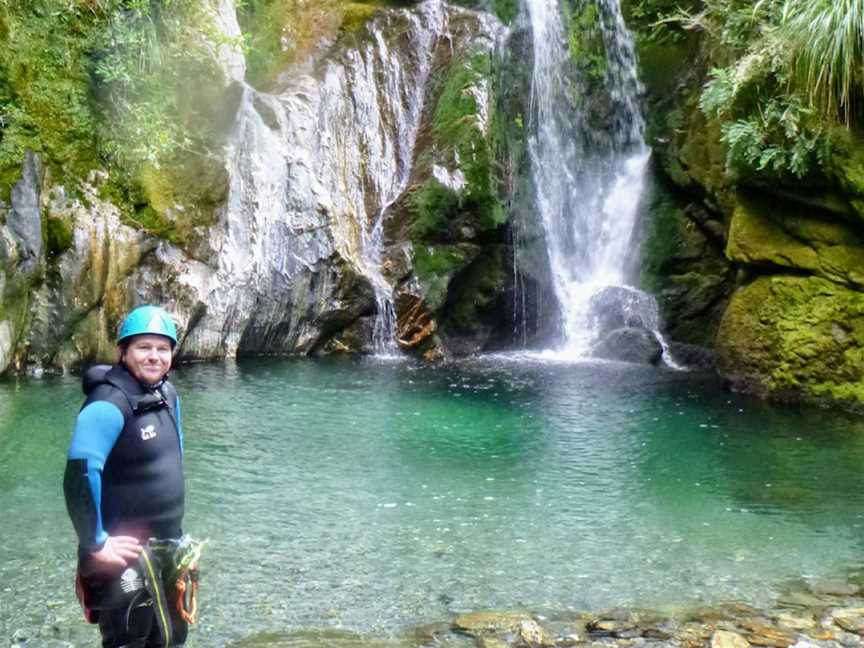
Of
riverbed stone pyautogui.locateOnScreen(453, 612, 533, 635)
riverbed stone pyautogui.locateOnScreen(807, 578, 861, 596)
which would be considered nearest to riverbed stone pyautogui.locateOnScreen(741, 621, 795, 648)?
riverbed stone pyautogui.locateOnScreen(807, 578, 861, 596)

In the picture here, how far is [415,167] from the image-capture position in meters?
16.6

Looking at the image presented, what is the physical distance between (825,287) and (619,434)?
348cm

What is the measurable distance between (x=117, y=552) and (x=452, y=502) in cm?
422

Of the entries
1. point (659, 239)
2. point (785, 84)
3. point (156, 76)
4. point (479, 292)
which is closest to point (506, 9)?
point (659, 239)

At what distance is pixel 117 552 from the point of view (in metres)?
Answer: 3.03

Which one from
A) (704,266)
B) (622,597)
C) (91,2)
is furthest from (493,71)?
(622,597)

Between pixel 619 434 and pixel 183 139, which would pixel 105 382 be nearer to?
pixel 619 434

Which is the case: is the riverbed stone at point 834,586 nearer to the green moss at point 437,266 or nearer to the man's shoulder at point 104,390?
the man's shoulder at point 104,390

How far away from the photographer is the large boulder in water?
15361 mm

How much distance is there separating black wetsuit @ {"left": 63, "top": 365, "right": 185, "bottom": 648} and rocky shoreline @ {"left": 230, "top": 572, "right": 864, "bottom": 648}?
1.38m

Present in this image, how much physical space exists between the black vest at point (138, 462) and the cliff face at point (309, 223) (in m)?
8.68

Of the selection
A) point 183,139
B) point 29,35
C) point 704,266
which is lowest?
point 704,266

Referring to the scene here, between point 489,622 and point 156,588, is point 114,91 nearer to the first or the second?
point 489,622

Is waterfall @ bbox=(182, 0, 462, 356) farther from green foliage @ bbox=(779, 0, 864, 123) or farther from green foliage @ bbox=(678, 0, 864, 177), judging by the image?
green foliage @ bbox=(779, 0, 864, 123)
